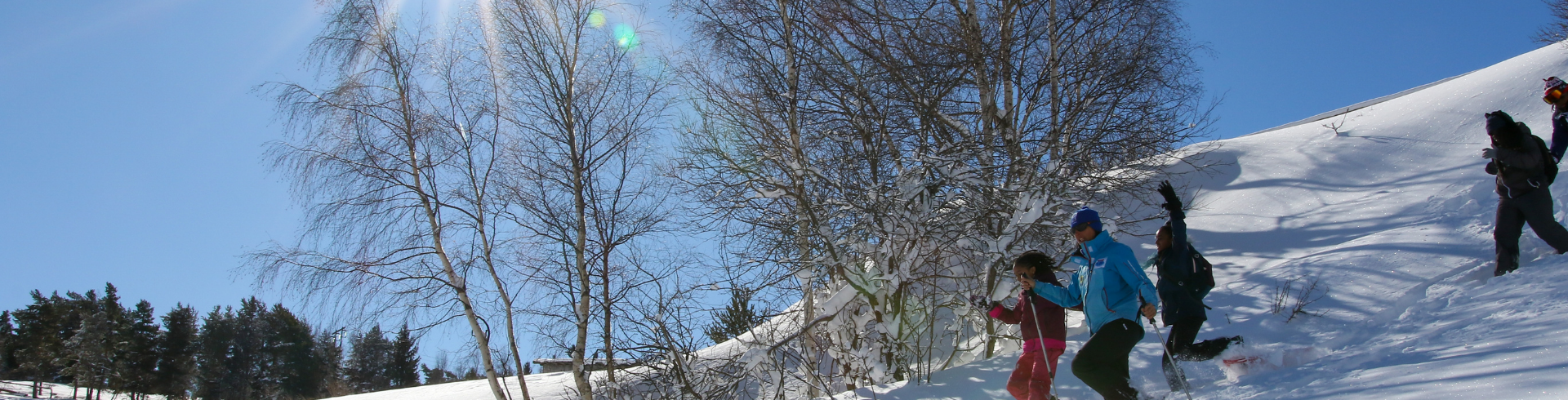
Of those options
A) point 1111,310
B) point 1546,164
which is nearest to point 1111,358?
point 1111,310

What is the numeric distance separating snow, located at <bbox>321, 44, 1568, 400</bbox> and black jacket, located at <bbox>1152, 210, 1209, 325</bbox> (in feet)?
1.05

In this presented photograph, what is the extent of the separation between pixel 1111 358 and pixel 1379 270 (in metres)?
3.63

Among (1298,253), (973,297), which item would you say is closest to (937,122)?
(973,297)

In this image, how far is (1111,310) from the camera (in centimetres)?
368

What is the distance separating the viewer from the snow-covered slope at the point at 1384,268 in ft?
10.5

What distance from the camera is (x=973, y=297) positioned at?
14.0ft

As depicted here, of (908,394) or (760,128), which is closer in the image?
(908,394)

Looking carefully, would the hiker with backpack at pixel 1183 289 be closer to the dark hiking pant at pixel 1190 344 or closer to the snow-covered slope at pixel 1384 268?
the dark hiking pant at pixel 1190 344

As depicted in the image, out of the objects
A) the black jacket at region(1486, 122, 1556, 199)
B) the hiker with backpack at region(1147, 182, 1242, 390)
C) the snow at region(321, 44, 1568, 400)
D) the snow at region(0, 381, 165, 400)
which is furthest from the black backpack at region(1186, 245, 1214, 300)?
the snow at region(0, 381, 165, 400)

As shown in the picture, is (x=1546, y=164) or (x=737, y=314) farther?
(x=737, y=314)

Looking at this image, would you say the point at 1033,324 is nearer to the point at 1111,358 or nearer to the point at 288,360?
the point at 1111,358

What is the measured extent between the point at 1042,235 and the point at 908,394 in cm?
208

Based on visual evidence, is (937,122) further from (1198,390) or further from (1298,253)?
(1298,253)

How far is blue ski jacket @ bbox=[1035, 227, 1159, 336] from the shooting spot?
12.0ft
